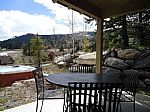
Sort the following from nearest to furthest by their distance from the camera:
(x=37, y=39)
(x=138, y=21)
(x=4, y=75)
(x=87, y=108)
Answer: (x=87, y=108) < (x=138, y=21) < (x=4, y=75) < (x=37, y=39)

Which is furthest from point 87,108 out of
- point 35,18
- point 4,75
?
point 35,18

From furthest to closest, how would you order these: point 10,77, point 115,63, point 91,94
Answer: point 10,77 → point 115,63 → point 91,94

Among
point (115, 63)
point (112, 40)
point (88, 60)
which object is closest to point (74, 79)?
point (115, 63)

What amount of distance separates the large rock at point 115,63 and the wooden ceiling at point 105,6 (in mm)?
1972

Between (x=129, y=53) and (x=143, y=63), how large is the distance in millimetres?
670

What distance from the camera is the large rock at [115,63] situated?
24.5 ft

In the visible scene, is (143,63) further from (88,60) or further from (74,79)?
(74,79)

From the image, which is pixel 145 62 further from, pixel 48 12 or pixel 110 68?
pixel 48 12

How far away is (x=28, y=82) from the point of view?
753cm

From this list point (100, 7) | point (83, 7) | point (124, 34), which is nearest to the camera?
point (83, 7)

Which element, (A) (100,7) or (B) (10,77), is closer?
(A) (100,7)

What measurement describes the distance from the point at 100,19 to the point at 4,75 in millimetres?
5060

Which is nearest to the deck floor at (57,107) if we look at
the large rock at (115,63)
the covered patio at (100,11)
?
the covered patio at (100,11)

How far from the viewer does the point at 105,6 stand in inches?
241
